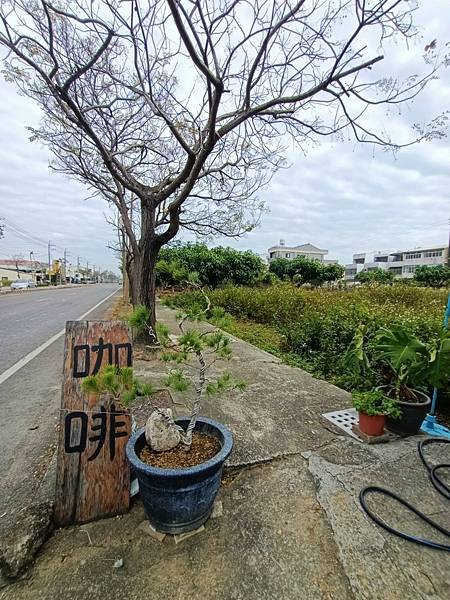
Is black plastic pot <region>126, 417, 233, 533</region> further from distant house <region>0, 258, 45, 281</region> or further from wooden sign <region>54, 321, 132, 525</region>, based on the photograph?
distant house <region>0, 258, 45, 281</region>

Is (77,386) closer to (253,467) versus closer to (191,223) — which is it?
(253,467)

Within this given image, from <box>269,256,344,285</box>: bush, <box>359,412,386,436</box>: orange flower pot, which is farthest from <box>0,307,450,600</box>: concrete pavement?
<box>269,256,344,285</box>: bush

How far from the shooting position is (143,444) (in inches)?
61.2

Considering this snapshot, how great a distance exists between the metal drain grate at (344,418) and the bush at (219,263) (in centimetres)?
956

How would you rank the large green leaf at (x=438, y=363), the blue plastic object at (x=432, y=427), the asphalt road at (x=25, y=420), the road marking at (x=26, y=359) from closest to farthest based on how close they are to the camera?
the asphalt road at (x=25, y=420), the large green leaf at (x=438, y=363), the blue plastic object at (x=432, y=427), the road marking at (x=26, y=359)

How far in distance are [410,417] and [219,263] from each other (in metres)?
10.7

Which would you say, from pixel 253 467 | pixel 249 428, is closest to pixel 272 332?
pixel 249 428

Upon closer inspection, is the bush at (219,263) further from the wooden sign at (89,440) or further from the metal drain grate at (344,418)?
the wooden sign at (89,440)

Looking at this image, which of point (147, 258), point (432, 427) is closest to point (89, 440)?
point (432, 427)

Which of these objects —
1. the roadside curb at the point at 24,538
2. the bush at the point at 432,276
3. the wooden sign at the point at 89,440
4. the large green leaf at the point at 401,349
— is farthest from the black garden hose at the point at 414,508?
the bush at the point at 432,276

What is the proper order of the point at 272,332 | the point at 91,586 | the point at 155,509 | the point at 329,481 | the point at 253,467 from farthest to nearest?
the point at 272,332, the point at 253,467, the point at 329,481, the point at 155,509, the point at 91,586

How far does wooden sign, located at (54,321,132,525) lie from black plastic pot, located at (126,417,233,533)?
0.15 metres

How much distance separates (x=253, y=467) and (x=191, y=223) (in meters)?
4.89

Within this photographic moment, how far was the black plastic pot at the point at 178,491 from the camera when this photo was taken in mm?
1257
